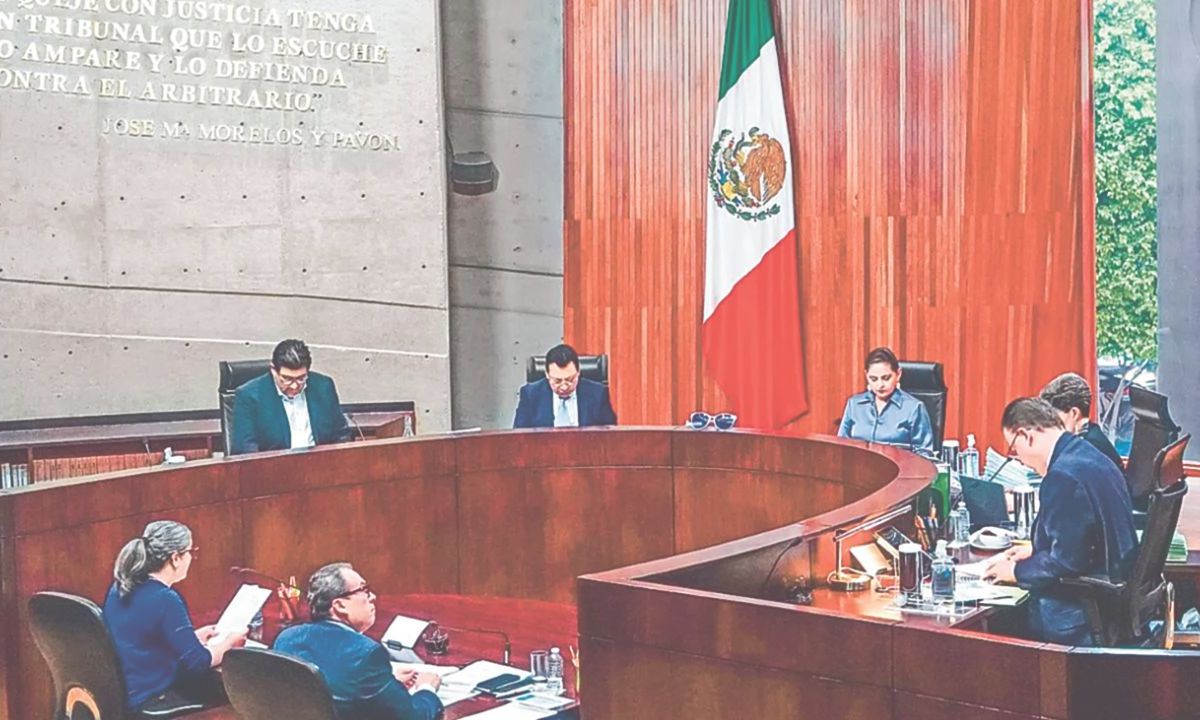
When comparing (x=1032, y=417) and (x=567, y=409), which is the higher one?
(x=1032, y=417)

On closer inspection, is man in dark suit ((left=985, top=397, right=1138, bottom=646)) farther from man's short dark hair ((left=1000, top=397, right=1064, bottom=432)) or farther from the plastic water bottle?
the plastic water bottle

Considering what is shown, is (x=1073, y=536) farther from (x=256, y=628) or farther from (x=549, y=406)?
(x=549, y=406)

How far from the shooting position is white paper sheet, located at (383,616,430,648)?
3430 mm

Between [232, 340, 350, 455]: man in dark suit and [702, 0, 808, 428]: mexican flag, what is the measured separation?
101 inches

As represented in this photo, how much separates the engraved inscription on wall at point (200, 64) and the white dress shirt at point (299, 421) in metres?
2.11

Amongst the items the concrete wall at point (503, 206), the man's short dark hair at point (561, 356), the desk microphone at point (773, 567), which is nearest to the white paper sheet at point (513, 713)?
the desk microphone at point (773, 567)

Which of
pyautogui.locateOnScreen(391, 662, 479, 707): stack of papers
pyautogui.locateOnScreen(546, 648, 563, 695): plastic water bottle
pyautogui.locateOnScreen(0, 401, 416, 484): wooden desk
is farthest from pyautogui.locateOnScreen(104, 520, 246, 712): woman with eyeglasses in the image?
pyautogui.locateOnScreen(0, 401, 416, 484): wooden desk

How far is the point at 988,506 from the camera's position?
420 centimetres

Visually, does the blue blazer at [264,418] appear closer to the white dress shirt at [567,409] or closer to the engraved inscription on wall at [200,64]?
the white dress shirt at [567,409]

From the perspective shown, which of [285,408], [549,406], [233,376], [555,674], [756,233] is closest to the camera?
[555,674]

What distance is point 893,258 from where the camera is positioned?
684 centimetres

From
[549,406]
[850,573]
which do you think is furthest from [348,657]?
[549,406]

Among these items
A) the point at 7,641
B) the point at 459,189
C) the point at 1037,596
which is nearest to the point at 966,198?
the point at 459,189

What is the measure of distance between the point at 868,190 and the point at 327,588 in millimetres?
4739
